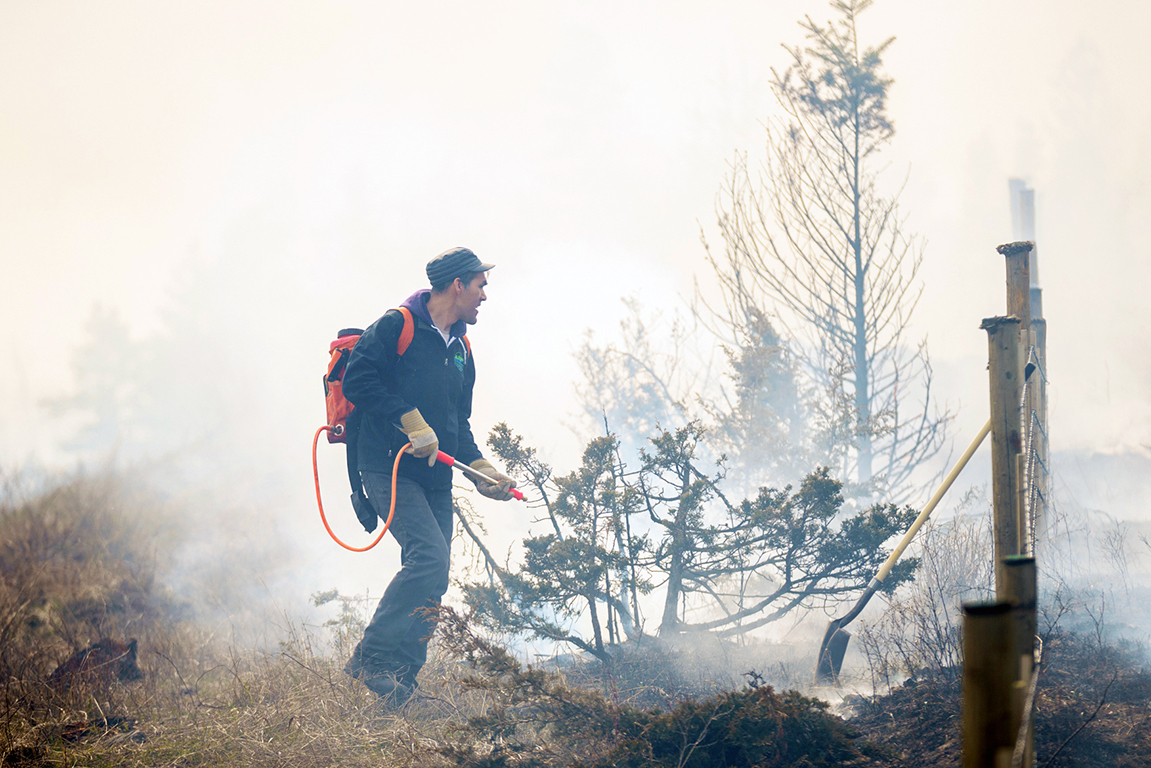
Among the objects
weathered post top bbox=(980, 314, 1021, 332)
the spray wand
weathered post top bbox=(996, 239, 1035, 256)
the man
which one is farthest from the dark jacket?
weathered post top bbox=(996, 239, 1035, 256)

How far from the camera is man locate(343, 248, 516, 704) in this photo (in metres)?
3.97

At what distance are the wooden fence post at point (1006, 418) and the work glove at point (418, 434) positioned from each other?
253cm

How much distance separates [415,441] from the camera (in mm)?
3922

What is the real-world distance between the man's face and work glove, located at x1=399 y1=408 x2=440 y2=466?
69 centimetres

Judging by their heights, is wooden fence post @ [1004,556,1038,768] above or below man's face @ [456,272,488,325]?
below

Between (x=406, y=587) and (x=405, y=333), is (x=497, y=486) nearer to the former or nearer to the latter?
(x=406, y=587)

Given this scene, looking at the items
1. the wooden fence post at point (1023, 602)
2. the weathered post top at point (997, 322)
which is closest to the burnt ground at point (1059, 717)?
the weathered post top at point (997, 322)

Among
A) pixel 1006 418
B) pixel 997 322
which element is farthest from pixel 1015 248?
pixel 1006 418

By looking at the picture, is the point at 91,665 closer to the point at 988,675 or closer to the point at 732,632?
the point at 732,632

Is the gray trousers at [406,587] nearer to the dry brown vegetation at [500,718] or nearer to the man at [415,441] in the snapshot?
the man at [415,441]

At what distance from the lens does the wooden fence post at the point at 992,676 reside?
1065 mm

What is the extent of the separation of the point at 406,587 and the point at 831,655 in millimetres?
2759

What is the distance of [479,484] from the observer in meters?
4.37

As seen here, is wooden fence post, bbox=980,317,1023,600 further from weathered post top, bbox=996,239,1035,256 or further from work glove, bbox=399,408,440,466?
work glove, bbox=399,408,440,466
